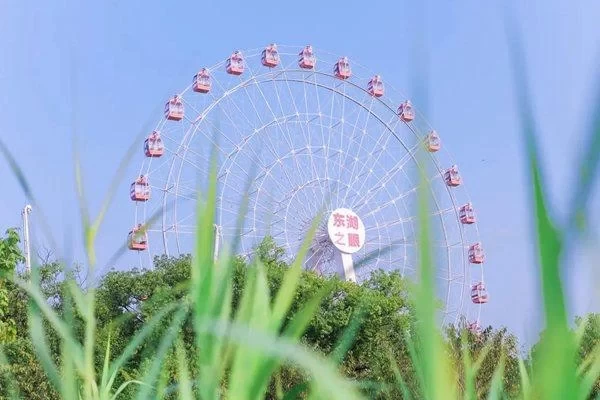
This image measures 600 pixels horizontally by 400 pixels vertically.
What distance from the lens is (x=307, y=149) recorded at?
21.1m

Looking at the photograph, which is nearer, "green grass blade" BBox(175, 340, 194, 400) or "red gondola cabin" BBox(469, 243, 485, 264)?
"green grass blade" BBox(175, 340, 194, 400)

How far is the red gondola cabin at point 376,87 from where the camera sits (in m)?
23.2

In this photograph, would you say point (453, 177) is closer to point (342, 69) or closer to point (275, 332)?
point (342, 69)

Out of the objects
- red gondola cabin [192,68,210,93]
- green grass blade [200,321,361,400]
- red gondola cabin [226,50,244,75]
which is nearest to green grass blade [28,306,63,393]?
green grass blade [200,321,361,400]

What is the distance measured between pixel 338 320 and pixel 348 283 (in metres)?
1.43

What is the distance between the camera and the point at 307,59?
22.2 m

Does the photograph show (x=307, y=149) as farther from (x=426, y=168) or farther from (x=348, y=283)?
(x=426, y=168)

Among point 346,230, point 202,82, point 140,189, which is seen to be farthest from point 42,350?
point 346,230

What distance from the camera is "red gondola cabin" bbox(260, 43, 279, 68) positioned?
21.2m

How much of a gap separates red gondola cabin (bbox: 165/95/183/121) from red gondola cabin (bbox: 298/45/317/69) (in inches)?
153

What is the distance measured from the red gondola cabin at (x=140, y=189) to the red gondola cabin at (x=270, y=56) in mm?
4245

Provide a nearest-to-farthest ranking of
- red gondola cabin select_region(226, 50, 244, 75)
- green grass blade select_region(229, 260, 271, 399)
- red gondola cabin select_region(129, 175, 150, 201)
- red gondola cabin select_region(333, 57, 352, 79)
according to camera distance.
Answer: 1. green grass blade select_region(229, 260, 271, 399)
2. red gondola cabin select_region(129, 175, 150, 201)
3. red gondola cabin select_region(226, 50, 244, 75)
4. red gondola cabin select_region(333, 57, 352, 79)

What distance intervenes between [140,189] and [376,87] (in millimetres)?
7254

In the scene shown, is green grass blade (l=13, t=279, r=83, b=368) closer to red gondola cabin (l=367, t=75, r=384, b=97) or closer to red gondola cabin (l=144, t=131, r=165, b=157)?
red gondola cabin (l=144, t=131, r=165, b=157)
